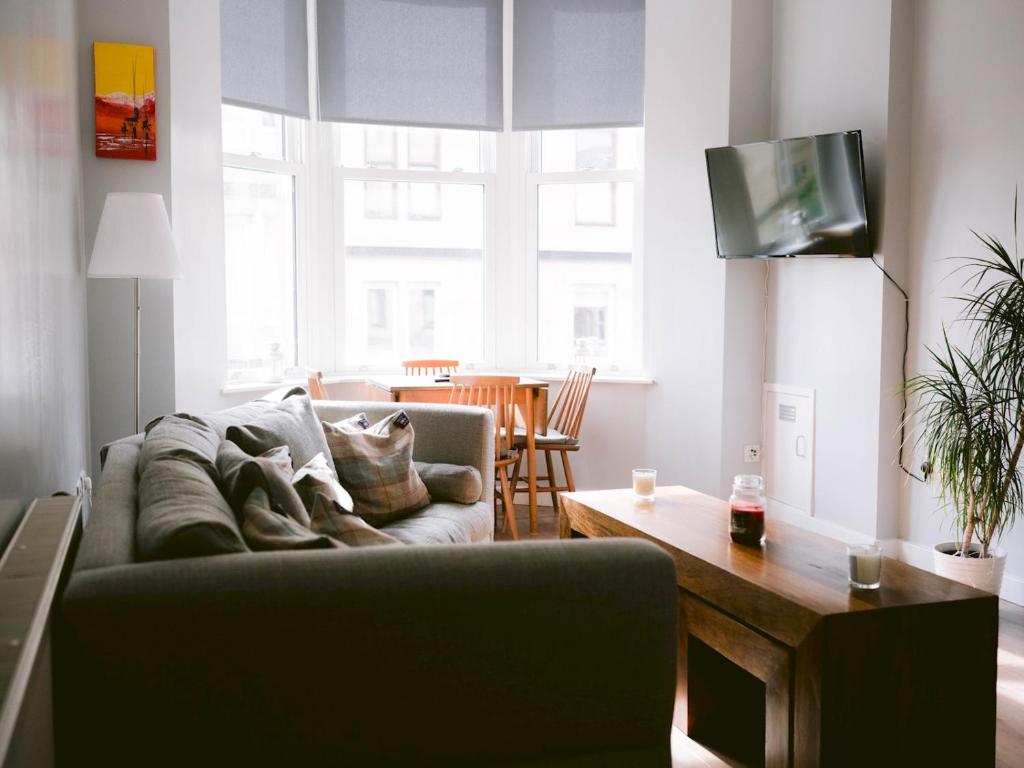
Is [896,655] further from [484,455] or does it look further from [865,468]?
[865,468]

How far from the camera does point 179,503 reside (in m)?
1.77

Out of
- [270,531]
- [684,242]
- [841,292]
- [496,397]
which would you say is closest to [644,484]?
[496,397]

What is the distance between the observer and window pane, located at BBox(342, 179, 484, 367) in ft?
18.4

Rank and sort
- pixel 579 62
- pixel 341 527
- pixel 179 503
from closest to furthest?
pixel 179 503
pixel 341 527
pixel 579 62

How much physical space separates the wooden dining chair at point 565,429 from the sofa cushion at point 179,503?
8.75 ft

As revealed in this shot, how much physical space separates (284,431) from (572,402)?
2539mm

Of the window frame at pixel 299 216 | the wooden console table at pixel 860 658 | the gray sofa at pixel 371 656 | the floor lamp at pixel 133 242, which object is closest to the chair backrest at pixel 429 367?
the window frame at pixel 299 216

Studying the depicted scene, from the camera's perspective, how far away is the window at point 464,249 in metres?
5.50

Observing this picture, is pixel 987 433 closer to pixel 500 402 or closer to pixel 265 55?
pixel 500 402

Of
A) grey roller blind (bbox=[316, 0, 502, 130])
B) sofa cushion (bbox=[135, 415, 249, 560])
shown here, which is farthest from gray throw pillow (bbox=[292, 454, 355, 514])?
grey roller blind (bbox=[316, 0, 502, 130])

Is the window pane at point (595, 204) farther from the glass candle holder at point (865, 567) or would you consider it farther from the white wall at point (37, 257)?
the glass candle holder at point (865, 567)

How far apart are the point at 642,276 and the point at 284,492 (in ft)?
12.7

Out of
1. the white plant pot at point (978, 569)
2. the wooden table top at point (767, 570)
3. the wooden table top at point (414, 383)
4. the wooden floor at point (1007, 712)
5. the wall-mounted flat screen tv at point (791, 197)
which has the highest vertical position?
the wall-mounted flat screen tv at point (791, 197)

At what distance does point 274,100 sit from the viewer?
505cm
